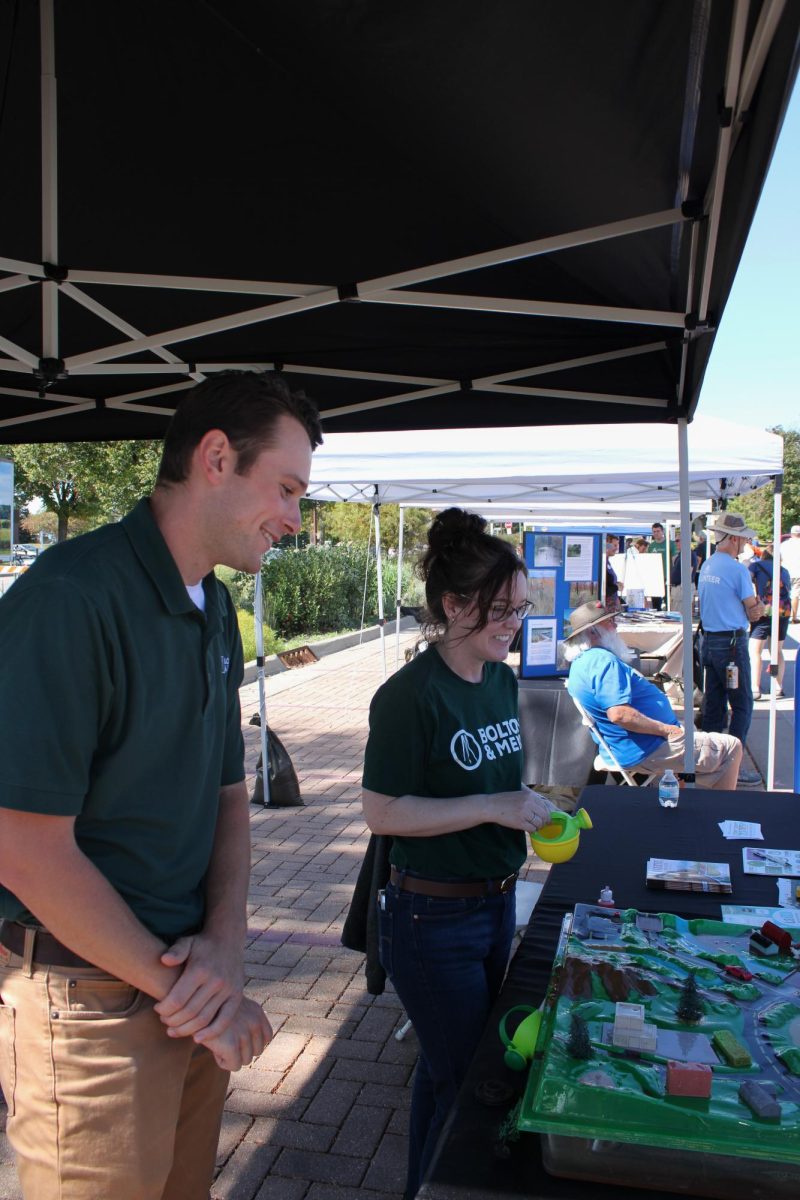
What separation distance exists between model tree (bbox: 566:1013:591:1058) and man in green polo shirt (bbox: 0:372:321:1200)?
49 centimetres

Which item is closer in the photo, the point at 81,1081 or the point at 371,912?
the point at 81,1081

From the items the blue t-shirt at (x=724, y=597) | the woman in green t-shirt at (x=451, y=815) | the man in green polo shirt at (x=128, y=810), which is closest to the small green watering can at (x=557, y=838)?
the woman in green t-shirt at (x=451, y=815)

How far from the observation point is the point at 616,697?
16.3 ft

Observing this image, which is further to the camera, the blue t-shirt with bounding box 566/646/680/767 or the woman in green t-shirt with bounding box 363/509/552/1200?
the blue t-shirt with bounding box 566/646/680/767

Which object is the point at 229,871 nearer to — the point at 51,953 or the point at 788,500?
the point at 51,953

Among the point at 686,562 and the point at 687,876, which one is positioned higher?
the point at 686,562

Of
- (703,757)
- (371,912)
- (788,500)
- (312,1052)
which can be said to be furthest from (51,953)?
(788,500)

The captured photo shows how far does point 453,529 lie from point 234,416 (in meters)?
0.91

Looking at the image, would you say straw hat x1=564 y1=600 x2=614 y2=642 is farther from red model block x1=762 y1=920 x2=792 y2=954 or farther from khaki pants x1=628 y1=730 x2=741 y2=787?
red model block x1=762 y1=920 x2=792 y2=954

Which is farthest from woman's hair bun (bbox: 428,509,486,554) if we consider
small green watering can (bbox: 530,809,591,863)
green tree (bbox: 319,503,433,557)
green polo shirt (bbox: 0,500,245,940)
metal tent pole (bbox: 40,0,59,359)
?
green tree (bbox: 319,503,433,557)

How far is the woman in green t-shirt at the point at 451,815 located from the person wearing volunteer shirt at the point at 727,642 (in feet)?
18.7

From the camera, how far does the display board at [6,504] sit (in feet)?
24.1

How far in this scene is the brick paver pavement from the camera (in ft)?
8.36

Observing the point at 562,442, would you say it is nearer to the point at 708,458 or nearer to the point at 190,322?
the point at 708,458
